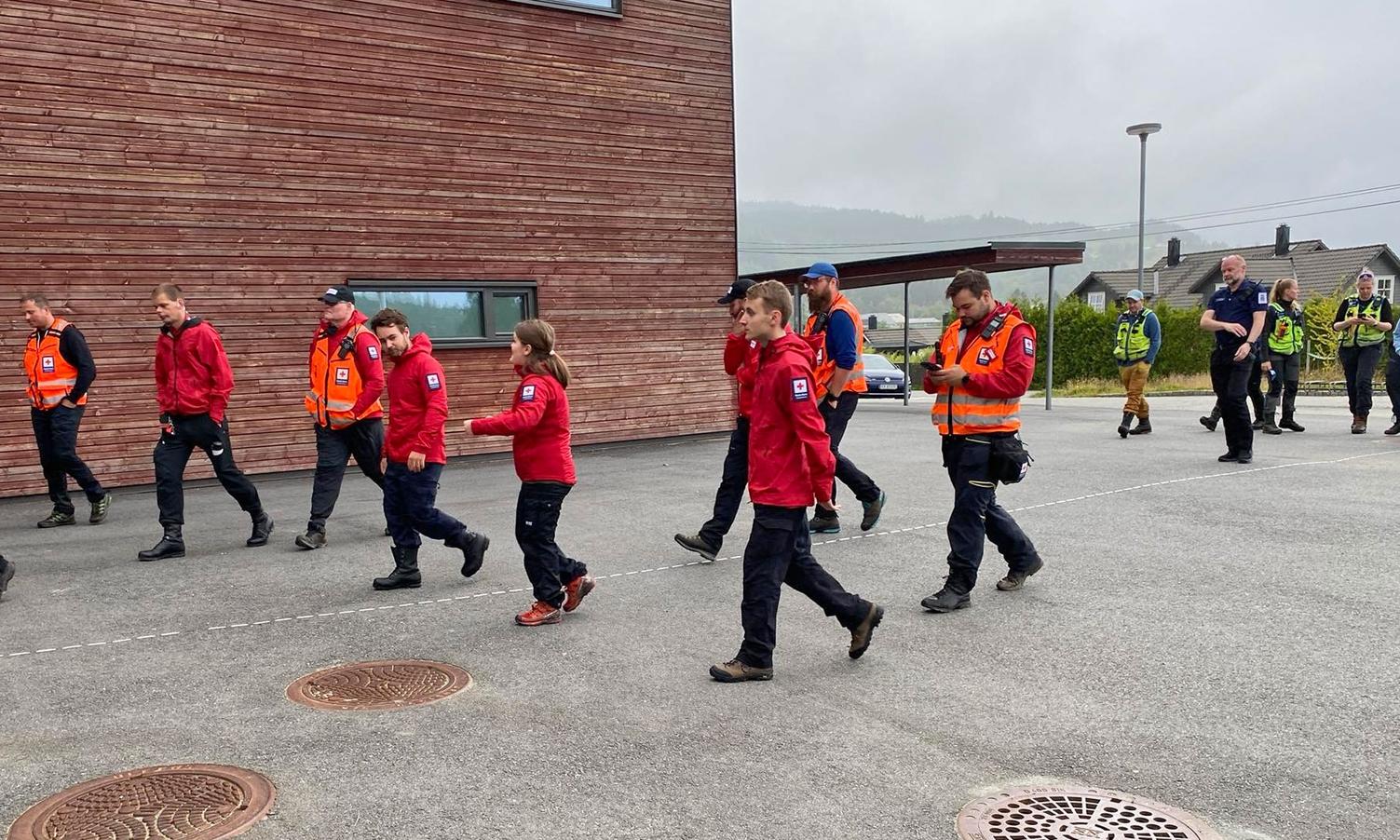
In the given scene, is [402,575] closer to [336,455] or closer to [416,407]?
[416,407]

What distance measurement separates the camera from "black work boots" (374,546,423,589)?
636 cm

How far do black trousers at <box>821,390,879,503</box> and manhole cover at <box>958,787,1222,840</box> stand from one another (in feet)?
12.6

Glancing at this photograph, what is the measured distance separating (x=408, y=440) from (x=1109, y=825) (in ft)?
14.7

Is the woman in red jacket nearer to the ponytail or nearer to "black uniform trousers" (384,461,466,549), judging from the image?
the ponytail

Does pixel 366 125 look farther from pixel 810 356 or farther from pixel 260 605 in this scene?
pixel 810 356

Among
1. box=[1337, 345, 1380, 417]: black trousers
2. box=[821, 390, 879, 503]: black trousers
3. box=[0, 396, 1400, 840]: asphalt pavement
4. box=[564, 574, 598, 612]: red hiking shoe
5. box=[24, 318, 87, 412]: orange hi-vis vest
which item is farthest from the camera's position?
box=[1337, 345, 1380, 417]: black trousers

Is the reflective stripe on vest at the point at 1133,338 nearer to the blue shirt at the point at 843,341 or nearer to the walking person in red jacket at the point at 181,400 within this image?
the blue shirt at the point at 843,341

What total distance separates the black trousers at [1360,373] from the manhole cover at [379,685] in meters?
12.1

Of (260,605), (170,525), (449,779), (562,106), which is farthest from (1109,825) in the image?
(562,106)

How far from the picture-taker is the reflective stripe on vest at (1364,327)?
41.1 feet

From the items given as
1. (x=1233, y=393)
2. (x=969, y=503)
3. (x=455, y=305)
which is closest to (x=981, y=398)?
(x=969, y=503)

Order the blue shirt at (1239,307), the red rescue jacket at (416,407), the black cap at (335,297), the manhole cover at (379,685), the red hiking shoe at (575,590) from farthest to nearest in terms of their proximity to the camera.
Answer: the blue shirt at (1239,307) → the black cap at (335,297) → the red rescue jacket at (416,407) → the red hiking shoe at (575,590) → the manhole cover at (379,685)

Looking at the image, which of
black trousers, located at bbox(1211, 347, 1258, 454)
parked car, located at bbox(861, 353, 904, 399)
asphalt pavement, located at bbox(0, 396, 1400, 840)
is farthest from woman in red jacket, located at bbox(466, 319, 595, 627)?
parked car, located at bbox(861, 353, 904, 399)

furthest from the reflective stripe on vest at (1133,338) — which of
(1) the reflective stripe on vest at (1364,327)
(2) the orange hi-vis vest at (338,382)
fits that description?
(2) the orange hi-vis vest at (338,382)
